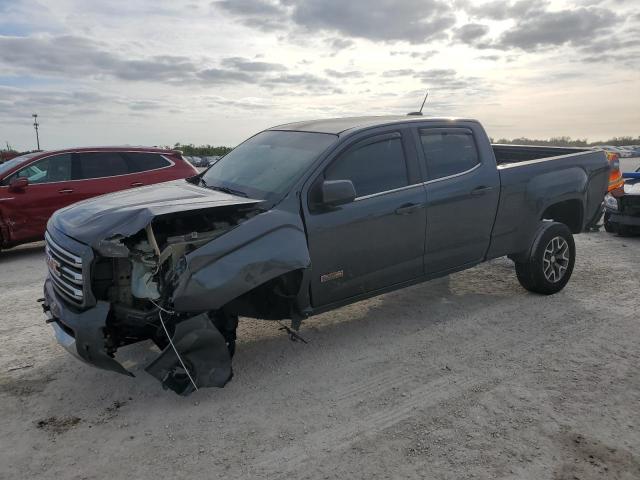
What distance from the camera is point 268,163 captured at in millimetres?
4730

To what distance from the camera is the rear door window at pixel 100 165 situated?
30.1ft

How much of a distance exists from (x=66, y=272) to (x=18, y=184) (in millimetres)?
5815

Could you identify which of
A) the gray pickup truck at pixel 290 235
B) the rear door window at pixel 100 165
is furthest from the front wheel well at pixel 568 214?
the rear door window at pixel 100 165

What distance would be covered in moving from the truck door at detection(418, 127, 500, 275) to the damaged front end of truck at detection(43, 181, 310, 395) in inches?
61.9

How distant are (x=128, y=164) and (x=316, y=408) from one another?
7.25 m

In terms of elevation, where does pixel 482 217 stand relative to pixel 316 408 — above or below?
above

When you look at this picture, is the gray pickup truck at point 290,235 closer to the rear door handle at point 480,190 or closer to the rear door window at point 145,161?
the rear door handle at point 480,190

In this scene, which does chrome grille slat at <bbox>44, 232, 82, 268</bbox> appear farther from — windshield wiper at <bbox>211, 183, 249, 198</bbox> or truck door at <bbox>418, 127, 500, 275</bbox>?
truck door at <bbox>418, 127, 500, 275</bbox>

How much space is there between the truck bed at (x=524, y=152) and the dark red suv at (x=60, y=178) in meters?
5.68

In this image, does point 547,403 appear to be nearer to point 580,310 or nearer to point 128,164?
point 580,310

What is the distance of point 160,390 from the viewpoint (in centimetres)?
A: 399

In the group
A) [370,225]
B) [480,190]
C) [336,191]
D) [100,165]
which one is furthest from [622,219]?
[100,165]

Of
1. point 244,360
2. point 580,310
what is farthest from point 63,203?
point 580,310

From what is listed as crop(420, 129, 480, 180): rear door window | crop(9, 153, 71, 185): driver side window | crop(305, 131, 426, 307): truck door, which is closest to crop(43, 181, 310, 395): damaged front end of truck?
crop(305, 131, 426, 307): truck door
